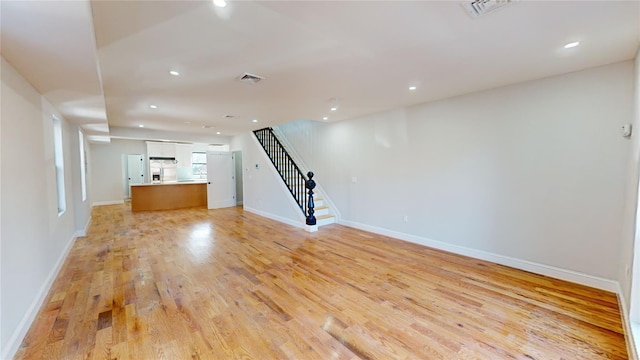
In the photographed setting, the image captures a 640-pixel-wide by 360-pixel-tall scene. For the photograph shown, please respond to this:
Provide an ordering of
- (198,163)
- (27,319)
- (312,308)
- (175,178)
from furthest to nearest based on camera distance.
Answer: (198,163), (175,178), (312,308), (27,319)

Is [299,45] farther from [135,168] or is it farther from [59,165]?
[135,168]

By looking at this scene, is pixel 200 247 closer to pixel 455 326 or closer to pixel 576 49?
pixel 455 326

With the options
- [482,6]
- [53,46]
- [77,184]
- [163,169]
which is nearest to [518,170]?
[482,6]

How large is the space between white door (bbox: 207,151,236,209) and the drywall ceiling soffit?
16.5 ft

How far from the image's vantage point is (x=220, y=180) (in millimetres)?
8383

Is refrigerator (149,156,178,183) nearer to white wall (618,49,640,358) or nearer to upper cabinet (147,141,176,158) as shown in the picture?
upper cabinet (147,141,176,158)

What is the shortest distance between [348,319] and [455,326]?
0.92 meters

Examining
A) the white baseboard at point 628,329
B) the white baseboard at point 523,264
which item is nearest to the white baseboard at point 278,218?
the white baseboard at point 523,264

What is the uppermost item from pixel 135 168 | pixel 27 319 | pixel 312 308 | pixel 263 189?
pixel 135 168

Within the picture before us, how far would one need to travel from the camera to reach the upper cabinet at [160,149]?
9.91 m

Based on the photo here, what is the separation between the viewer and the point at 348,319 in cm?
230

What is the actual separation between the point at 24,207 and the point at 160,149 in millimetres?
8691

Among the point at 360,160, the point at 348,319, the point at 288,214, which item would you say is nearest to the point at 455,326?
the point at 348,319

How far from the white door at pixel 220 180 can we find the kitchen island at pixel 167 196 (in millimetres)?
772
